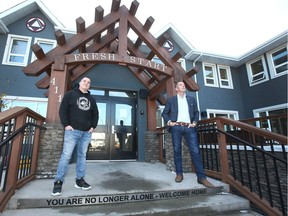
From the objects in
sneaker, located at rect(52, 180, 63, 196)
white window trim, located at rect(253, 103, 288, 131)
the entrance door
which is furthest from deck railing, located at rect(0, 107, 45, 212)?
white window trim, located at rect(253, 103, 288, 131)

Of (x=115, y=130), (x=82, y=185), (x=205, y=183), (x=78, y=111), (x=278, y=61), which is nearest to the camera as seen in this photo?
(x=82, y=185)

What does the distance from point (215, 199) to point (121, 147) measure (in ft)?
11.9

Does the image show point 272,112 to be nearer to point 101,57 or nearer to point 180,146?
point 180,146

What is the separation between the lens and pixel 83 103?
2.63 metres

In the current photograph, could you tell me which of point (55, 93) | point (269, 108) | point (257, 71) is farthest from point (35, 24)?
point (269, 108)

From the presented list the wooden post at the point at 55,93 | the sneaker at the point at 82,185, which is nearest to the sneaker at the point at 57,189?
the sneaker at the point at 82,185

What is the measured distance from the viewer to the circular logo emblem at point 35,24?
6.73 meters

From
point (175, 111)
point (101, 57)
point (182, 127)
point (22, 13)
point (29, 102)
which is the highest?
point (22, 13)

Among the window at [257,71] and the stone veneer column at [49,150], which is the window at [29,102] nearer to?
the stone veneer column at [49,150]

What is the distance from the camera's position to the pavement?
1990mm

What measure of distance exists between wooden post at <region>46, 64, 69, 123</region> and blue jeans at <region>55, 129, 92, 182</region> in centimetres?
103

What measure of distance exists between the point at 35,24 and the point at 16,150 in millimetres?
6512

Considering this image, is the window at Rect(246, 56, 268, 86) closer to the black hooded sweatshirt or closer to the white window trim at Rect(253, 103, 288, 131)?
the white window trim at Rect(253, 103, 288, 131)

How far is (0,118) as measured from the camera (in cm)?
188
